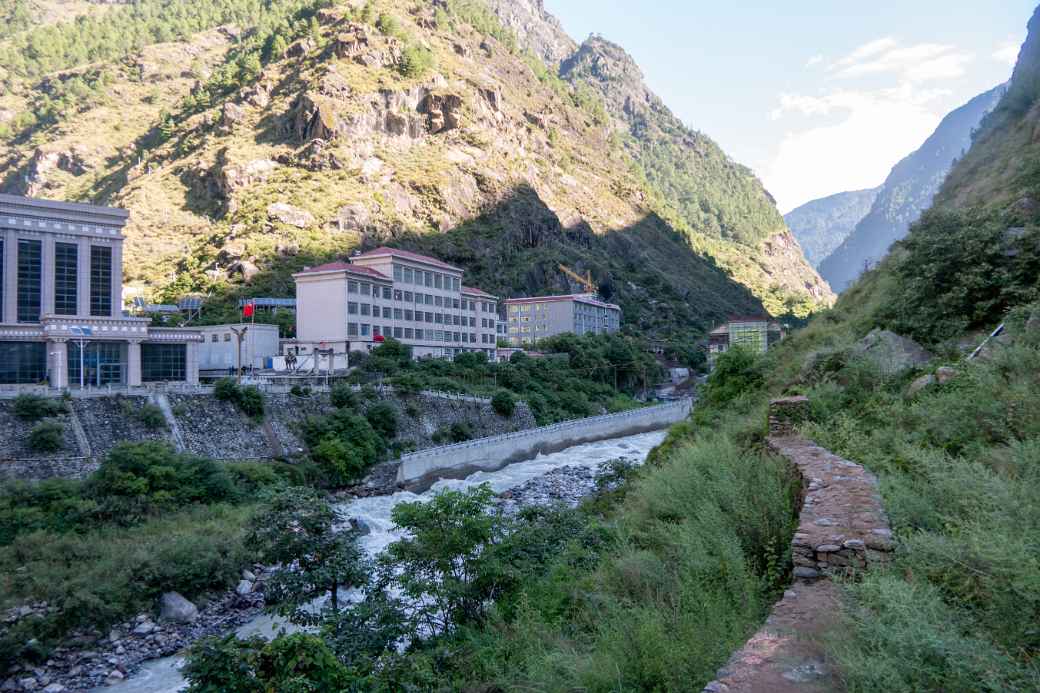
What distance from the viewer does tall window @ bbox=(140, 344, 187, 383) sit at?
114 ft

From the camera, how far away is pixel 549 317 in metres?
84.7

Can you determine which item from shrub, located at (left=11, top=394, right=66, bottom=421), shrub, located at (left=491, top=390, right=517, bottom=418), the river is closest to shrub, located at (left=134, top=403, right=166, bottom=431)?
shrub, located at (left=11, top=394, right=66, bottom=421)

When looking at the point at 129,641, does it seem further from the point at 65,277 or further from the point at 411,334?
the point at 411,334

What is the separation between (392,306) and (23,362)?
26490 mm

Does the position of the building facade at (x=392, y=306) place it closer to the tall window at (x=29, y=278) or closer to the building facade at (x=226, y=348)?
the building facade at (x=226, y=348)

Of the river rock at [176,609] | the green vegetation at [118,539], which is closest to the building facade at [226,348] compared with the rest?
the green vegetation at [118,539]

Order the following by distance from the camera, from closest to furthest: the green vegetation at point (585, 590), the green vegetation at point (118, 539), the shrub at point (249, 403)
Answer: the green vegetation at point (585, 590), the green vegetation at point (118, 539), the shrub at point (249, 403)

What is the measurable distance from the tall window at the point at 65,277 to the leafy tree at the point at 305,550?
29.6 m

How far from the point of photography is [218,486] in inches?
985

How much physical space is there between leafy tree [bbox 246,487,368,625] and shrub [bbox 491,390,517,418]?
33.7 meters

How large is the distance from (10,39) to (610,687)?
20319 cm

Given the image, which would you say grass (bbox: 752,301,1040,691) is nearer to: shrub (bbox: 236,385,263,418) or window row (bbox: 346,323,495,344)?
shrub (bbox: 236,385,263,418)

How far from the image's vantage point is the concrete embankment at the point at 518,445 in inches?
1292

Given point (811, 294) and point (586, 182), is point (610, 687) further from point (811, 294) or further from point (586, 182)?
point (811, 294)
